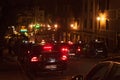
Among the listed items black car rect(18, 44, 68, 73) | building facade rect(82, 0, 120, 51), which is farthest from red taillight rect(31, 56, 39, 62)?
building facade rect(82, 0, 120, 51)

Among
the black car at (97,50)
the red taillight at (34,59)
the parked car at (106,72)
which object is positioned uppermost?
the parked car at (106,72)

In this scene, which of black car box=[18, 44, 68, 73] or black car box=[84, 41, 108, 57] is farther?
black car box=[84, 41, 108, 57]

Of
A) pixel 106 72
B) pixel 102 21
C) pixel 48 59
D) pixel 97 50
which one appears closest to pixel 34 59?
pixel 48 59

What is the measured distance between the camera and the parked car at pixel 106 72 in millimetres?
6523

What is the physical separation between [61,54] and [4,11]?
13.8 metres

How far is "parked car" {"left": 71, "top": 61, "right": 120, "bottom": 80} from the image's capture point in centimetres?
652

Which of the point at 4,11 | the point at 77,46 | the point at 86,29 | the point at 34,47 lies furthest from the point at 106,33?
the point at 34,47

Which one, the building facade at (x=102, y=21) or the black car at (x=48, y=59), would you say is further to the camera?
the building facade at (x=102, y=21)

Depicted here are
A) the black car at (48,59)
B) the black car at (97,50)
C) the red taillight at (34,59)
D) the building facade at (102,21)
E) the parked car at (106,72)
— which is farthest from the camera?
the building facade at (102,21)

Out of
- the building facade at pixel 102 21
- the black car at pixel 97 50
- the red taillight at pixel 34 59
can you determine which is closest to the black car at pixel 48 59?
the red taillight at pixel 34 59

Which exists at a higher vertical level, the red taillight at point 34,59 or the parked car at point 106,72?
the parked car at point 106,72

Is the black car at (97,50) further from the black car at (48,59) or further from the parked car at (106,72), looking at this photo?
the parked car at (106,72)

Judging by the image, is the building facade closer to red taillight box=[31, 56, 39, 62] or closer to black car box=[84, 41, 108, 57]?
black car box=[84, 41, 108, 57]

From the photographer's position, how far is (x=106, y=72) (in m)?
6.73
